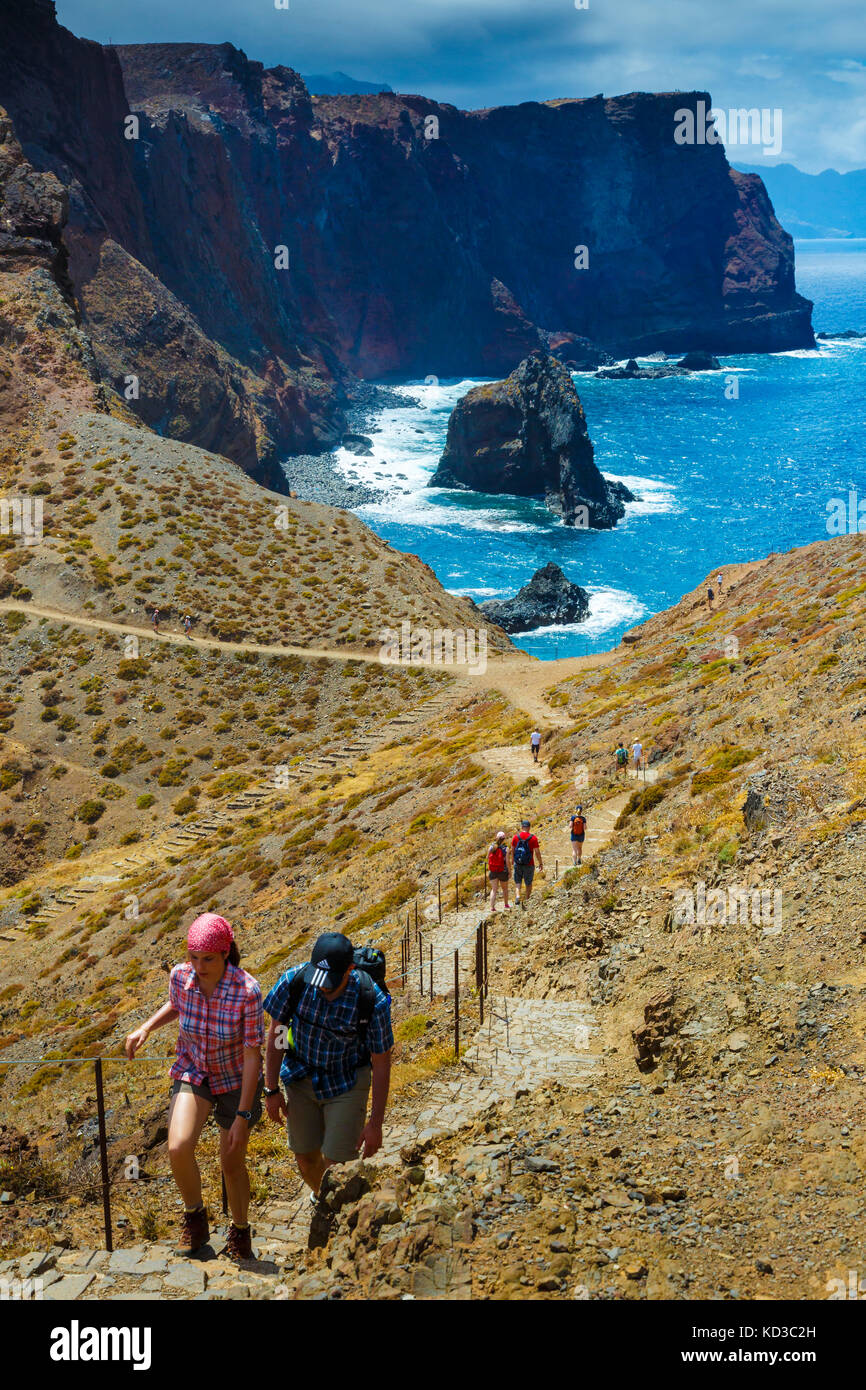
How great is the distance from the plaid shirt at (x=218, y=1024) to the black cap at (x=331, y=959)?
57 centimetres

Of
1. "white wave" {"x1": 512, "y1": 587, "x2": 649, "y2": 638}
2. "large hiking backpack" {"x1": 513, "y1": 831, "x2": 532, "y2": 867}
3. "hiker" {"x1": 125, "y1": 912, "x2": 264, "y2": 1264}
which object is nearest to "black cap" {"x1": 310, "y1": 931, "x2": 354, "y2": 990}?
"hiker" {"x1": 125, "y1": 912, "x2": 264, "y2": 1264}

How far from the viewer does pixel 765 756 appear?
20.8m

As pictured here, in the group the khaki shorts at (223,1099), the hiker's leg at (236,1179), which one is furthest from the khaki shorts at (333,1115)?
the hiker's leg at (236,1179)

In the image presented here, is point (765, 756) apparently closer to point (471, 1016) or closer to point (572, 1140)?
point (471, 1016)

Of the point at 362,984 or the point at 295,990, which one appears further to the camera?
the point at 295,990

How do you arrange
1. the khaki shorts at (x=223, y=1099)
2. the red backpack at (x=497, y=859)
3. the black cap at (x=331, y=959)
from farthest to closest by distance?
1. the red backpack at (x=497, y=859)
2. the khaki shorts at (x=223, y=1099)
3. the black cap at (x=331, y=959)

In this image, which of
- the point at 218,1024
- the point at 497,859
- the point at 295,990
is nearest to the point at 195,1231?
the point at 218,1024

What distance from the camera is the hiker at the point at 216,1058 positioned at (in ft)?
28.6

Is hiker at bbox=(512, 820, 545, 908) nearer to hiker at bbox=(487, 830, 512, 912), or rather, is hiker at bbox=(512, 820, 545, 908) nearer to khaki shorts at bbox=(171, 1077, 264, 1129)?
hiker at bbox=(487, 830, 512, 912)

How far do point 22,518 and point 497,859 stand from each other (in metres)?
55.4

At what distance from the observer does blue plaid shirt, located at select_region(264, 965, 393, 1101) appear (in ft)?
28.9

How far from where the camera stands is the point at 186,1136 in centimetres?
877
